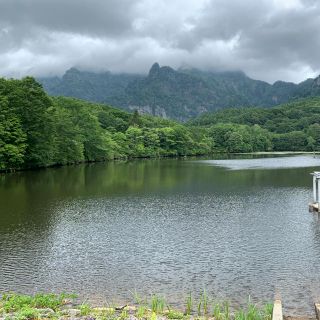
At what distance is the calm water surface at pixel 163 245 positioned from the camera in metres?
16.4

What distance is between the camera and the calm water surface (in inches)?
645

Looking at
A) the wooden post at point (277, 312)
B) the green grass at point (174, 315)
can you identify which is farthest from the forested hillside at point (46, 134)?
the wooden post at point (277, 312)

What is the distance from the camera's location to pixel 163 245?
74.4ft

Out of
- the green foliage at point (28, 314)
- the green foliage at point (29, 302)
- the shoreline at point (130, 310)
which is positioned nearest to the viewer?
the green foliage at point (28, 314)

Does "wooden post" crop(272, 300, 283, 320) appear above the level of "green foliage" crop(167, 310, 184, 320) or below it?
above

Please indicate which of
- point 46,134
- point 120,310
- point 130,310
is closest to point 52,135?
point 46,134

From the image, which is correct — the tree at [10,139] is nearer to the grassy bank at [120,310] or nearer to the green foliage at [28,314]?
the grassy bank at [120,310]

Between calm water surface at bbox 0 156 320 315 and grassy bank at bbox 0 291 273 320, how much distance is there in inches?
33.4

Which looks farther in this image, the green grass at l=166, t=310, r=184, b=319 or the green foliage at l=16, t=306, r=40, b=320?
Result: the green grass at l=166, t=310, r=184, b=319

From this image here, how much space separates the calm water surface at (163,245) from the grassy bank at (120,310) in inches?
33.4

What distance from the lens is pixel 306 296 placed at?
49.6 feet

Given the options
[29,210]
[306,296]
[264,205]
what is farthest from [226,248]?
[29,210]

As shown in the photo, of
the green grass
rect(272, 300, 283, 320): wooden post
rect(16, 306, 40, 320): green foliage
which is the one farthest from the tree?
rect(272, 300, 283, 320): wooden post

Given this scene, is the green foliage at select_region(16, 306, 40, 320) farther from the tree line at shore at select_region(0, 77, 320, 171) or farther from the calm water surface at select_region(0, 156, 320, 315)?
the tree line at shore at select_region(0, 77, 320, 171)
